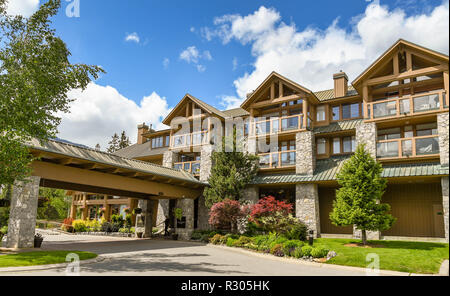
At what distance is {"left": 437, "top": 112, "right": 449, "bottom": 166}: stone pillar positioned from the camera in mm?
19031

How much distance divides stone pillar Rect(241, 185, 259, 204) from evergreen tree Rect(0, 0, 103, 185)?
14248 millimetres

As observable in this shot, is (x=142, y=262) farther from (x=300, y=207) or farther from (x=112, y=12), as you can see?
(x=300, y=207)

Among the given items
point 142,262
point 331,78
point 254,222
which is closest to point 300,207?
point 254,222

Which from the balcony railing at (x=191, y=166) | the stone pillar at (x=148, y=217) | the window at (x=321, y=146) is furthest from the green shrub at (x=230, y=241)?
the window at (x=321, y=146)

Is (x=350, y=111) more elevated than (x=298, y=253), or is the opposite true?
(x=350, y=111)

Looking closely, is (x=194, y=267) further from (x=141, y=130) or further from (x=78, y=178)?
(x=141, y=130)

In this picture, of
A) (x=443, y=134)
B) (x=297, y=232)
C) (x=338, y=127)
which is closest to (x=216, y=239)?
(x=297, y=232)

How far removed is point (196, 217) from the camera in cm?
2767

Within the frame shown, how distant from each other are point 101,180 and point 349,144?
16.7 metres

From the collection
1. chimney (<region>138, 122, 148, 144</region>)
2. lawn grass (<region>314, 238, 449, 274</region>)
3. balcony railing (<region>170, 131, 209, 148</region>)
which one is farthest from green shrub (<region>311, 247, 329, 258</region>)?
chimney (<region>138, 122, 148, 144</region>)

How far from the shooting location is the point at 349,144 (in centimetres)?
2438

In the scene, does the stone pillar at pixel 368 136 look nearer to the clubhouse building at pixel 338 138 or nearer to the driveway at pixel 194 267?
the clubhouse building at pixel 338 138

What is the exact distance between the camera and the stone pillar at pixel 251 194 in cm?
2509

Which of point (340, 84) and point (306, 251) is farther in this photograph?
point (340, 84)
